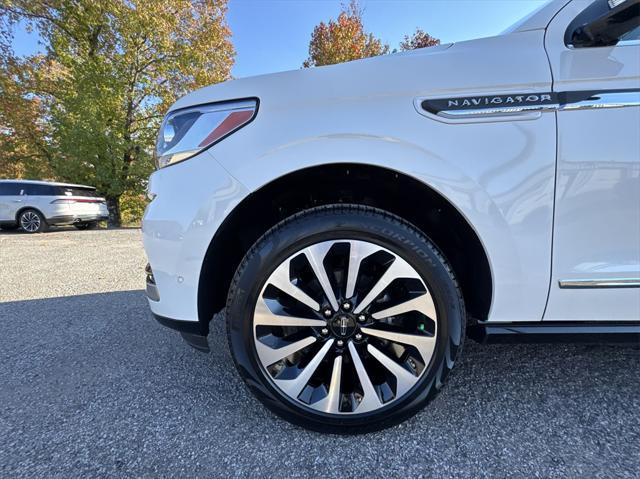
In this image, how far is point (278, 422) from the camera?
1435 mm

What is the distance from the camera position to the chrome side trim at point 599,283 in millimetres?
1243

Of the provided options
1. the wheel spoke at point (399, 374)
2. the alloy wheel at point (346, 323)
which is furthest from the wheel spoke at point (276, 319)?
the wheel spoke at point (399, 374)

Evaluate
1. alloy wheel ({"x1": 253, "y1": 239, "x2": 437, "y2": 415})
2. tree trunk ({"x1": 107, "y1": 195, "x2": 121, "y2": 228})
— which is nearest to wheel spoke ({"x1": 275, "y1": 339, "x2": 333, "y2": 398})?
alloy wheel ({"x1": 253, "y1": 239, "x2": 437, "y2": 415})

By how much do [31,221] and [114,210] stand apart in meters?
4.16

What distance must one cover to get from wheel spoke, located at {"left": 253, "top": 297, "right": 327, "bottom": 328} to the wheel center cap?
44mm

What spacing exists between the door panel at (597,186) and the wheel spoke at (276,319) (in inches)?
37.7

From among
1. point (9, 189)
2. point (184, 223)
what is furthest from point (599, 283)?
point (9, 189)

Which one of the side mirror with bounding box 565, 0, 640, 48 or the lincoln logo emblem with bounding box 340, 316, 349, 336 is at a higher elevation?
the side mirror with bounding box 565, 0, 640, 48

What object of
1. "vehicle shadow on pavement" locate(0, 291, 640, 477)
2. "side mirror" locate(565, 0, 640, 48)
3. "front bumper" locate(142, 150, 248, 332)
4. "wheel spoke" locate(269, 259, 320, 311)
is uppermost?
"side mirror" locate(565, 0, 640, 48)

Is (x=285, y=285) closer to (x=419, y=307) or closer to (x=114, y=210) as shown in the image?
(x=419, y=307)

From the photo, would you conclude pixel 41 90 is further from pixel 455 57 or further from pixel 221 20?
pixel 455 57

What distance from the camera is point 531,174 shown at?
3.99 ft

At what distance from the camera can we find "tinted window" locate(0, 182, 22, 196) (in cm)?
954

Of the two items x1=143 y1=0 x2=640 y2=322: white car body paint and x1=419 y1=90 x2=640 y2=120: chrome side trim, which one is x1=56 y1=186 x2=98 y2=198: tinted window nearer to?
x1=143 y1=0 x2=640 y2=322: white car body paint
